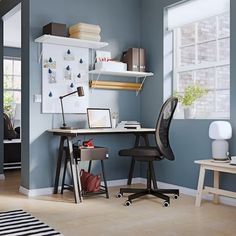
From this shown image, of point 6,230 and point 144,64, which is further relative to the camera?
point 144,64

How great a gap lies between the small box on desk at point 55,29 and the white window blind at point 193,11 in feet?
4.41

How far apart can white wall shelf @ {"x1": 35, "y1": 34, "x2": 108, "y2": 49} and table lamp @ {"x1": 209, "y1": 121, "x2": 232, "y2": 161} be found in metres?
1.69

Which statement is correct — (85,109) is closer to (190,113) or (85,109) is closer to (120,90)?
(120,90)

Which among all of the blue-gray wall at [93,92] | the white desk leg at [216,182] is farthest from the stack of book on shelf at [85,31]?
the white desk leg at [216,182]

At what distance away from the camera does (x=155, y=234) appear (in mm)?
2754

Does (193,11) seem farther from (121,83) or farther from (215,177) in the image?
(215,177)

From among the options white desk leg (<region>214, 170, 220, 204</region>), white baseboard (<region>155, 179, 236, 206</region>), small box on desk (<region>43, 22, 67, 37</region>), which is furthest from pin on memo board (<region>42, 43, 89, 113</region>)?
white desk leg (<region>214, 170, 220, 204</region>)

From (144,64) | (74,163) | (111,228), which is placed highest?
(144,64)

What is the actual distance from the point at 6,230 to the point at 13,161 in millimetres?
3705

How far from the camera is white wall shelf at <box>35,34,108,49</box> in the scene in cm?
408

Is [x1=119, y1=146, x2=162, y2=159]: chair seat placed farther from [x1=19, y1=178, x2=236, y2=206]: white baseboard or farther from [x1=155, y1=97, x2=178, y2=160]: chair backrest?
[x1=19, y1=178, x2=236, y2=206]: white baseboard

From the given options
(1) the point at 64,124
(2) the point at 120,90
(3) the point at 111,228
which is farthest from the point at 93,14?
(3) the point at 111,228

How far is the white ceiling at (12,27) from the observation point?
16.6 ft

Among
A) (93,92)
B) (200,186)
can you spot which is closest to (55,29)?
(93,92)
